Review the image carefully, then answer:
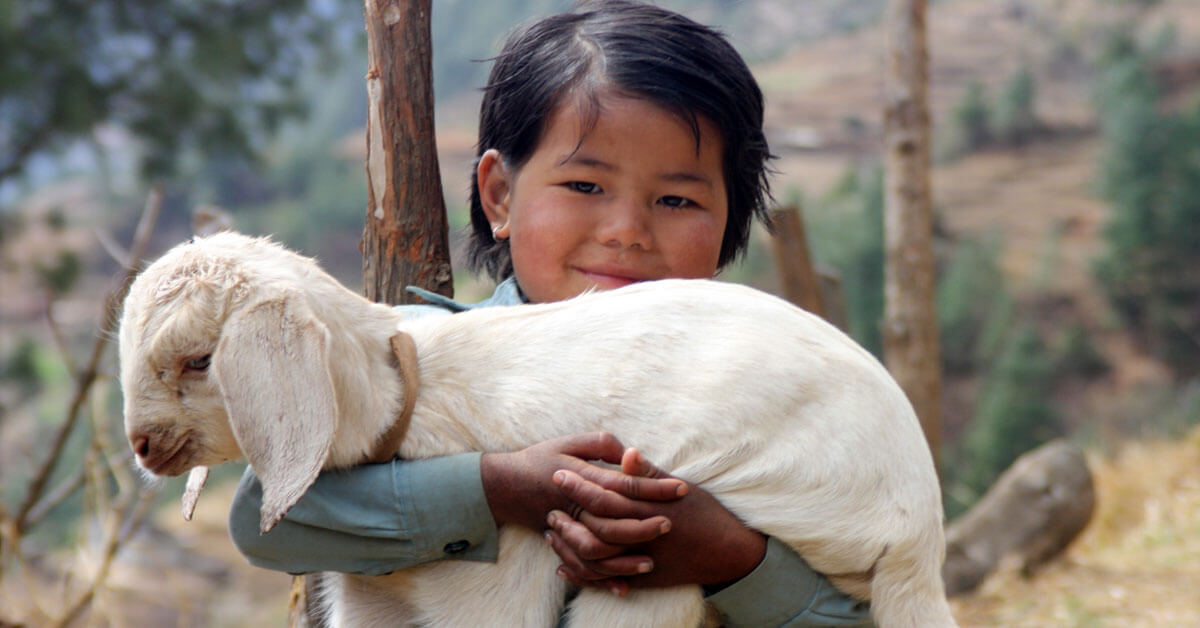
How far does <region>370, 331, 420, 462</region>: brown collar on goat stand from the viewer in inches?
56.6

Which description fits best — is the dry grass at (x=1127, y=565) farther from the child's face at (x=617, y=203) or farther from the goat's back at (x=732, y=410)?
the goat's back at (x=732, y=410)

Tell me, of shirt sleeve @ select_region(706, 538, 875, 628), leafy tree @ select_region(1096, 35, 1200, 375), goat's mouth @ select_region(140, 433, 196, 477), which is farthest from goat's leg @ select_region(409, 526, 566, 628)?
leafy tree @ select_region(1096, 35, 1200, 375)

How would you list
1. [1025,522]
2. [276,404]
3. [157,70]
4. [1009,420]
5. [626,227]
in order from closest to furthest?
1. [276,404]
2. [626,227]
3. [1025,522]
4. [1009,420]
5. [157,70]

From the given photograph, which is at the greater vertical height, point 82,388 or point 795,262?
point 795,262

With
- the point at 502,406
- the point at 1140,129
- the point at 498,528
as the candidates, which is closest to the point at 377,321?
the point at 502,406

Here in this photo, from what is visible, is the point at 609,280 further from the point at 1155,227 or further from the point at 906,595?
the point at 1155,227

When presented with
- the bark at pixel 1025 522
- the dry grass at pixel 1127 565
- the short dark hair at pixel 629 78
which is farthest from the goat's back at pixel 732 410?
the bark at pixel 1025 522

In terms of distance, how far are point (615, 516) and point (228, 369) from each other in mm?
511

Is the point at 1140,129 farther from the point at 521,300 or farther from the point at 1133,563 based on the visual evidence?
the point at 521,300

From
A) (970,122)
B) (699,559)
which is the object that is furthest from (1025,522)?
(970,122)

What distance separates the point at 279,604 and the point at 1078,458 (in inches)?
219

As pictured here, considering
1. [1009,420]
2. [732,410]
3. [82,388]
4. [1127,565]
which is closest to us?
[732,410]

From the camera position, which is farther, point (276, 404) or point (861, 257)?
point (861, 257)

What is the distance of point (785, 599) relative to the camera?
4.76 ft
